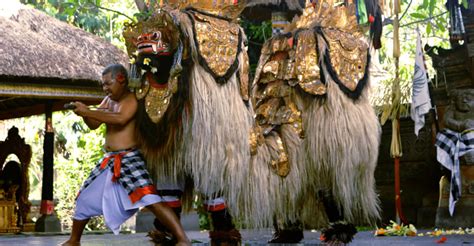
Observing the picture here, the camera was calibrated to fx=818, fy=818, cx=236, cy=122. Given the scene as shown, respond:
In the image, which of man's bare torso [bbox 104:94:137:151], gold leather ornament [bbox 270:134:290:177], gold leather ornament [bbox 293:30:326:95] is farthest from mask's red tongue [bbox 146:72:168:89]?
gold leather ornament [bbox 293:30:326:95]

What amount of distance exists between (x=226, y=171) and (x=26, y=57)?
7.54 metres

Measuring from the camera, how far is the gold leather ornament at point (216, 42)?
5.54 m

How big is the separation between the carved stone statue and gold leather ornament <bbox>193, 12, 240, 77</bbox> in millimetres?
5661

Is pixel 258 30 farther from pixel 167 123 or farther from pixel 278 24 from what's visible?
pixel 167 123

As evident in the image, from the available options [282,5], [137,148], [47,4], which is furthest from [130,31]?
[47,4]

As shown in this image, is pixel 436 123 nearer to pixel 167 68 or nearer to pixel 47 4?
pixel 167 68

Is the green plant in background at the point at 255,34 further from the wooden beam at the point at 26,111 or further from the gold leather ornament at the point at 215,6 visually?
the gold leather ornament at the point at 215,6

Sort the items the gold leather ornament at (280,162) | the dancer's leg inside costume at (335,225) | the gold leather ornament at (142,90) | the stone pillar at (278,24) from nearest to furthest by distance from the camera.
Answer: the gold leather ornament at (142,90), the gold leather ornament at (280,162), the dancer's leg inside costume at (335,225), the stone pillar at (278,24)

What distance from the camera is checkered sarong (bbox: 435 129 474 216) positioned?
34.4 ft

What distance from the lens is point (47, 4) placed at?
22969 millimetres

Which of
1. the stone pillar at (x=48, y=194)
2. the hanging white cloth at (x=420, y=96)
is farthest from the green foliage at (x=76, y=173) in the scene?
the hanging white cloth at (x=420, y=96)

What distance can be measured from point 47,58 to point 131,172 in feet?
24.9

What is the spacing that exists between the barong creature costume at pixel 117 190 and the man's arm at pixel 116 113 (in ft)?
0.78

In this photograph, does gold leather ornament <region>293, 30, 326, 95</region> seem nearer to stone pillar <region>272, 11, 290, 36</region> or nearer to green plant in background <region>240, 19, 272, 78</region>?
stone pillar <region>272, 11, 290, 36</region>
